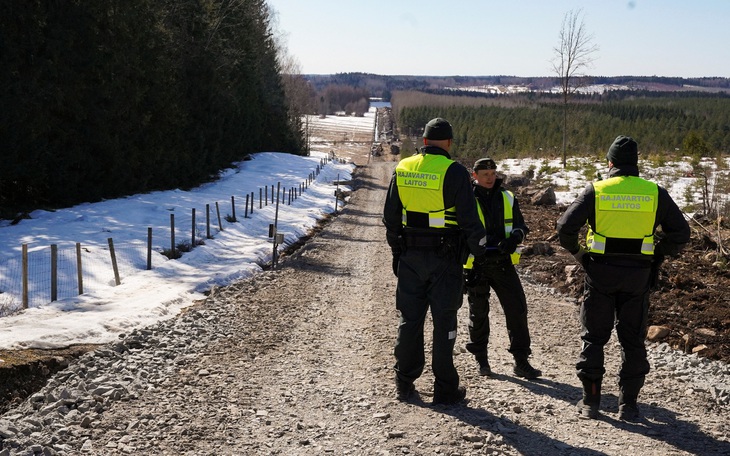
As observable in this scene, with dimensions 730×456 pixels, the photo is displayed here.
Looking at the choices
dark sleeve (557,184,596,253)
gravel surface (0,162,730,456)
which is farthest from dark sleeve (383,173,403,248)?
gravel surface (0,162,730,456)

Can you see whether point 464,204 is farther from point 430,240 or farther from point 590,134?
point 590,134

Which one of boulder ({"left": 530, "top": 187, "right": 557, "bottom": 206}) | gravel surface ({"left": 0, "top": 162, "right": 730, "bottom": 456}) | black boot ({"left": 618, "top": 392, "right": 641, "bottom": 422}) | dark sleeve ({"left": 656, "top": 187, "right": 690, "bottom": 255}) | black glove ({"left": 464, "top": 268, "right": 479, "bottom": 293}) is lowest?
gravel surface ({"left": 0, "top": 162, "right": 730, "bottom": 456})

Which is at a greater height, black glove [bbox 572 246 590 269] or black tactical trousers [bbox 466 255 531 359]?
black glove [bbox 572 246 590 269]

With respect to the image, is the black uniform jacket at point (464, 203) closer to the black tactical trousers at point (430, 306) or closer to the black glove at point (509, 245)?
the black tactical trousers at point (430, 306)

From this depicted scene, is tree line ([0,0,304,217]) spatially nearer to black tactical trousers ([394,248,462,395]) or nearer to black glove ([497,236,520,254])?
black tactical trousers ([394,248,462,395])

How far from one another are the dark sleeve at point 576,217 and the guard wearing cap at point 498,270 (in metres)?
0.90

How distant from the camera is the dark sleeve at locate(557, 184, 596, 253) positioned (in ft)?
17.9

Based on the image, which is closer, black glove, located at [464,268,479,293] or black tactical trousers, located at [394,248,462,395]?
black tactical trousers, located at [394,248,462,395]

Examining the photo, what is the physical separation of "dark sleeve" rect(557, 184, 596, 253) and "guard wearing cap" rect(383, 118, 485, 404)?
0.69 metres

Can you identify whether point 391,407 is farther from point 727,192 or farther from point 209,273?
point 727,192

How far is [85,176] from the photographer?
24.2m

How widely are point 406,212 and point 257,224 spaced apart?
18.4 m

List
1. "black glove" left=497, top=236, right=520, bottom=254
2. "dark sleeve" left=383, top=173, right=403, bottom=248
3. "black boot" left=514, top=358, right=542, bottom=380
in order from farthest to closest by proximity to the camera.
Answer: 1. "black boot" left=514, top=358, right=542, bottom=380
2. "black glove" left=497, top=236, right=520, bottom=254
3. "dark sleeve" left=383, top=173, right=403, bottom=248

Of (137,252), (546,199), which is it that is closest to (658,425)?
(137,252)
